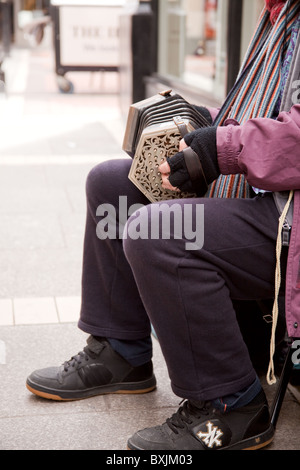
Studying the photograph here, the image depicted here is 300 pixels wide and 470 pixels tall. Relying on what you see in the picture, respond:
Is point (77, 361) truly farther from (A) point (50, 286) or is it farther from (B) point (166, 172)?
(A) point (50, 286)

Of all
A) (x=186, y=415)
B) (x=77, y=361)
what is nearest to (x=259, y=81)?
(x=186, y=415)

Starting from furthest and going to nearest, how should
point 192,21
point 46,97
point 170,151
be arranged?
1. point 46,97
2. point 192,21
3. point 170,151

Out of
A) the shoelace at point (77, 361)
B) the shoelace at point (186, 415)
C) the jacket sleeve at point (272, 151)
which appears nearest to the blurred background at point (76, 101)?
the shoelace at point (77, 361)

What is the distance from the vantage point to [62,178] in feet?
18.2

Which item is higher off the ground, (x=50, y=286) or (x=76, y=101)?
(x=50, y=286)

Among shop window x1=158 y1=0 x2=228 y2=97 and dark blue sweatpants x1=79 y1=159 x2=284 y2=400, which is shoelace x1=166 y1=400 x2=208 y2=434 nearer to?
dark blue sweatpants x1=79 y1=159 x2=284 y2=400

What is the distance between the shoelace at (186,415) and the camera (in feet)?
6.66

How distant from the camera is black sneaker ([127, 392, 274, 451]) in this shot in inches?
79.7

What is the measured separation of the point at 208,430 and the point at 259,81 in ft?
3.21

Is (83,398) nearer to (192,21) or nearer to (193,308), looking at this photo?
(193,308)

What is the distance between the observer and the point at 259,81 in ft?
6.89
